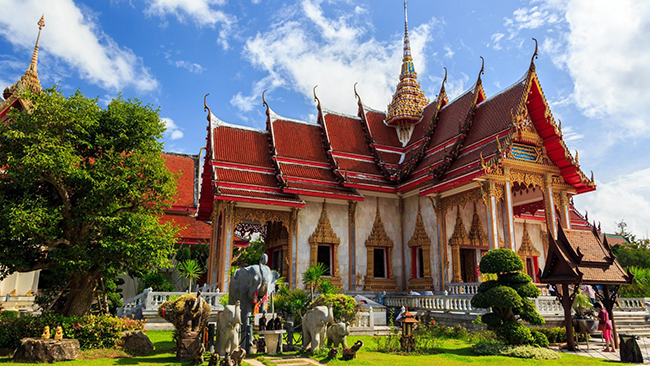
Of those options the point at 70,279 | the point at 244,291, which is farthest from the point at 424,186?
the point at 70,279

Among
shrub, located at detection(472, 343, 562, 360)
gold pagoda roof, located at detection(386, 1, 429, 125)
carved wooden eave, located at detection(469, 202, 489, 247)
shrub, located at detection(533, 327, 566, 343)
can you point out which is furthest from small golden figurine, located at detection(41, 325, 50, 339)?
gold pagoda roof, located at detection(386, 1, 429, 125)

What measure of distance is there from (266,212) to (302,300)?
516cm

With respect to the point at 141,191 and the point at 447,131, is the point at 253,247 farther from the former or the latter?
the point at 141,191

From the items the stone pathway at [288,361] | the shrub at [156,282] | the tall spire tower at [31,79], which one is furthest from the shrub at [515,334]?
Result: the tall spire tower at [31,79]

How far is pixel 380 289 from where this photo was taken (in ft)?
55.6

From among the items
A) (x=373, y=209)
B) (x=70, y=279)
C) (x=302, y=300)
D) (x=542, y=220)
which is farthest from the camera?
(x=542, y=220)

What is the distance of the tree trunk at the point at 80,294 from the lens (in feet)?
30.6

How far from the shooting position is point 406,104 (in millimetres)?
20906

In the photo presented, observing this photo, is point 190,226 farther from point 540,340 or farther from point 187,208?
point 540,340

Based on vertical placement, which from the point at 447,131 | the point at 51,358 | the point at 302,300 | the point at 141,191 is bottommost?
the point at 51,358

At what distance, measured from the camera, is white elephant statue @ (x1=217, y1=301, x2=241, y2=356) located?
7.21m

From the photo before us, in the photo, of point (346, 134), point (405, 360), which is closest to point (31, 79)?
point (346, 134)

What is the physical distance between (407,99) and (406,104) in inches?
16.0

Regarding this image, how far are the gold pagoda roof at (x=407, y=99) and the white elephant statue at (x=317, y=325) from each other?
45.5 ft
